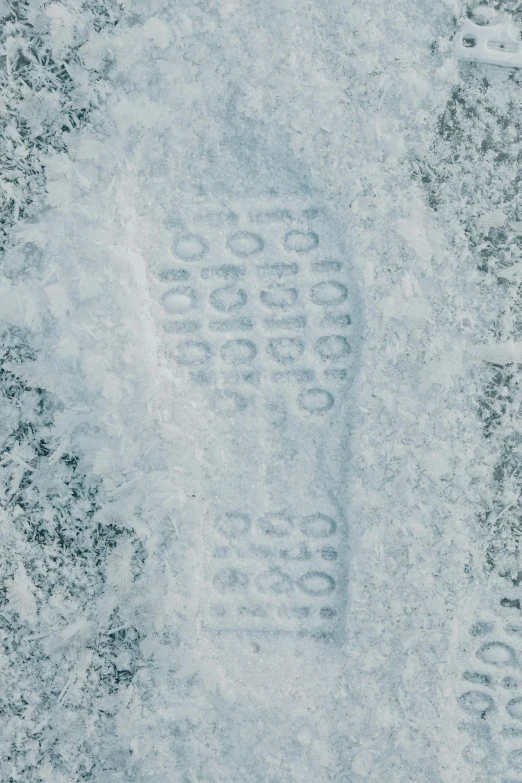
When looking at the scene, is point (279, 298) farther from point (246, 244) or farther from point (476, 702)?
point (476, 702)

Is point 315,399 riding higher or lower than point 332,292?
lower

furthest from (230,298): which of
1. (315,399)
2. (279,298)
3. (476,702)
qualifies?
(476,702)

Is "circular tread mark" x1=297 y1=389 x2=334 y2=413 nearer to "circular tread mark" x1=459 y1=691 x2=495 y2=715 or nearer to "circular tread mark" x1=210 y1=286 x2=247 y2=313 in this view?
"circular tread mark" x1=210 y1=286 x2=247 y2=313

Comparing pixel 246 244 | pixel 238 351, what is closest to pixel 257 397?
pixel 238 351

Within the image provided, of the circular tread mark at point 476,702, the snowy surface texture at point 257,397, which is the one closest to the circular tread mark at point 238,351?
the snowy surface texture at point 257,397

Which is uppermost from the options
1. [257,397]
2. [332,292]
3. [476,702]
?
[332,292]

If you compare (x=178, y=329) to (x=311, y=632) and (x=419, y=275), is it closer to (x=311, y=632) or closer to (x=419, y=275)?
(x=419, y=275)

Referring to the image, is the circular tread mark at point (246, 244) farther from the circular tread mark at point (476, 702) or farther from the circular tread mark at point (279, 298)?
the circular tread mark at point (476, 702)
